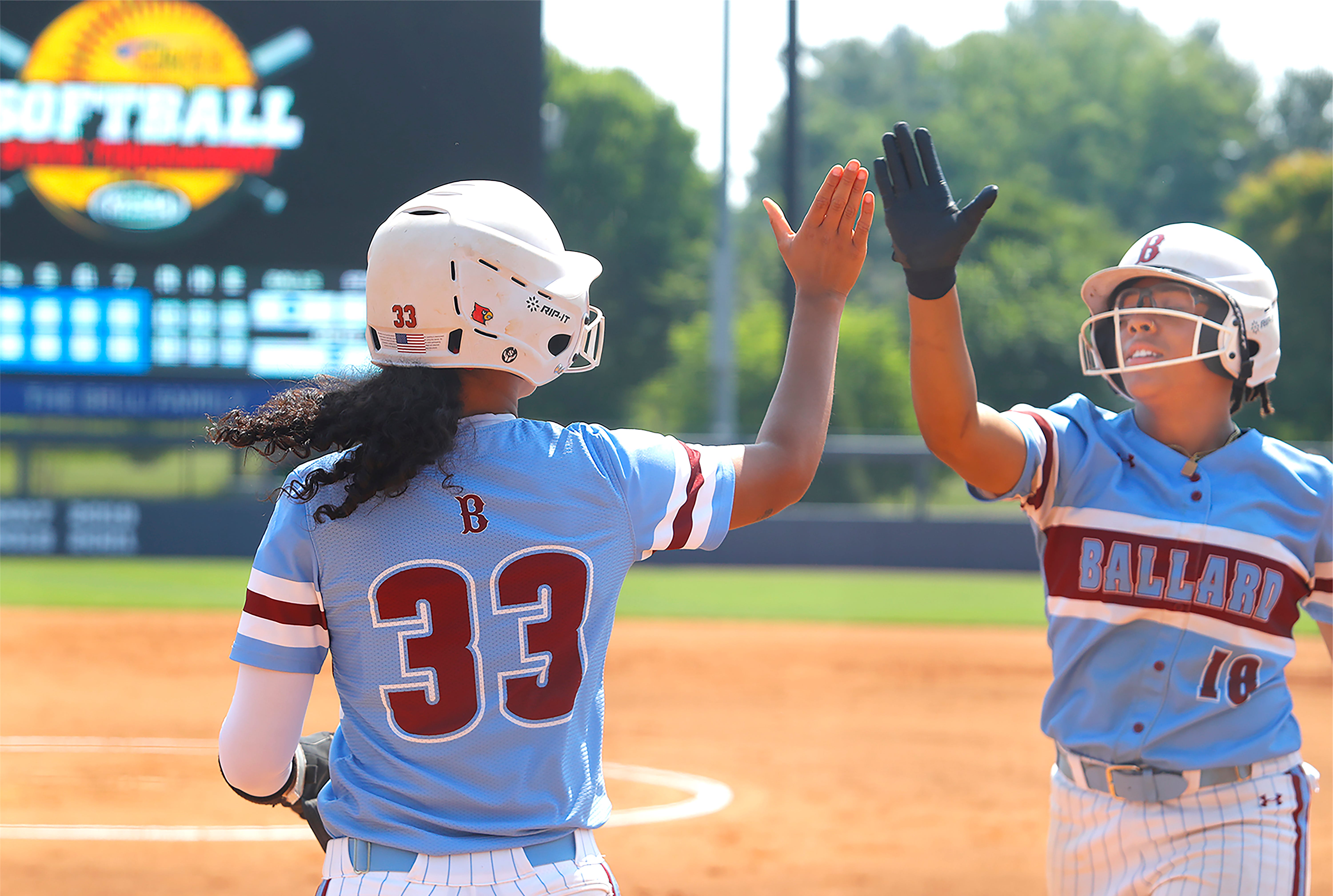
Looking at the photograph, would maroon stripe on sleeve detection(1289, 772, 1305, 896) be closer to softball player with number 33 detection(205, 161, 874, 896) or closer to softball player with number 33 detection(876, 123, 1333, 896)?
softball player with number 33 detection(876, 123, 1333, 896)

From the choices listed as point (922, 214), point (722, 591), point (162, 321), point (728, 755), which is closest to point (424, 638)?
point (922, 214)

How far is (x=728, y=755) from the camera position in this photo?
723 cm

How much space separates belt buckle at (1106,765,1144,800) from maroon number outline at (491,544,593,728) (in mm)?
1233

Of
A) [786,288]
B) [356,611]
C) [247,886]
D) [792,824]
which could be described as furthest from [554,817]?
[786,288]

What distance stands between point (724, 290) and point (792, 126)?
689 centimetres

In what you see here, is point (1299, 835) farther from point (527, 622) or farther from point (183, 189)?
point (183, 189)

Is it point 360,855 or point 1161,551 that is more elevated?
point 1161,551

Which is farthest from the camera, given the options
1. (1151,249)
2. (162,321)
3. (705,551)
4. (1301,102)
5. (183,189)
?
(1301,102)

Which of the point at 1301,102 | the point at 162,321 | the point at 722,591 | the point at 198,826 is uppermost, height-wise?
the point at 1301,102

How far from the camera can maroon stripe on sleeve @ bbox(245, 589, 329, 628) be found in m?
1.77

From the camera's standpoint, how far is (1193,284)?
103 inches

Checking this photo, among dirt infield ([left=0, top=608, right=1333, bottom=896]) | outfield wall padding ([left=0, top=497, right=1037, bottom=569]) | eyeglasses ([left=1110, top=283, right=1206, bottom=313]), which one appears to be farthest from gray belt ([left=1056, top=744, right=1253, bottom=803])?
outfield wall padding ([left=0, top=497, right=1037, bottom=569])

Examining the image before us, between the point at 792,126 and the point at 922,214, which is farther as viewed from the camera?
the point at 792,126

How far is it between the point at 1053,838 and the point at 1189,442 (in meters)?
0.86
